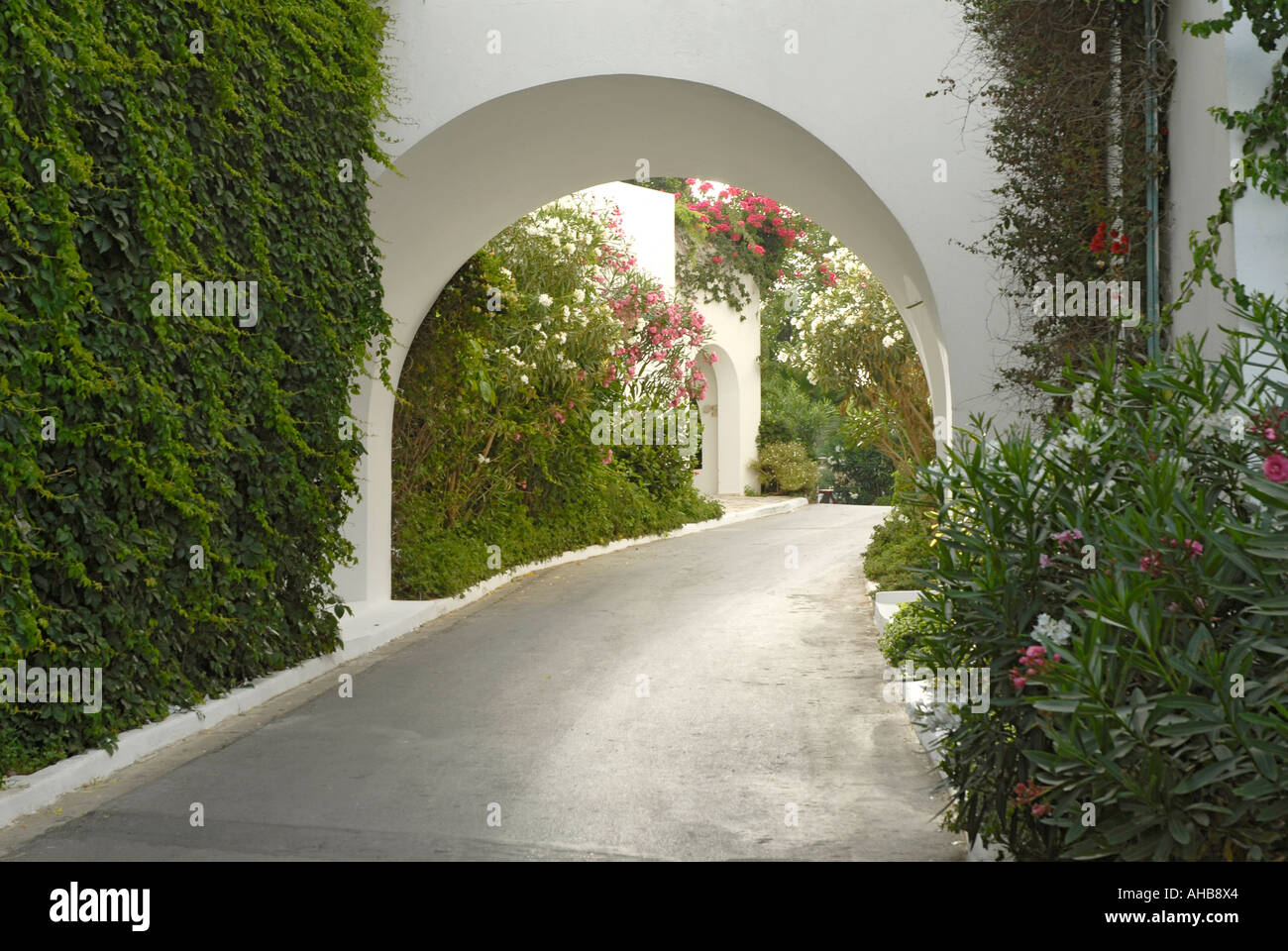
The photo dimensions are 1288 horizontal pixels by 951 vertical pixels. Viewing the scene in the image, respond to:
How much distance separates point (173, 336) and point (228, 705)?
7.51 feet

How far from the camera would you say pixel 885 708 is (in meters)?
7.61

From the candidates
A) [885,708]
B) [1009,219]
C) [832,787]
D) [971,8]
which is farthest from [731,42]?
[832,787]

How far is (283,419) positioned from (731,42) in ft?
13.9

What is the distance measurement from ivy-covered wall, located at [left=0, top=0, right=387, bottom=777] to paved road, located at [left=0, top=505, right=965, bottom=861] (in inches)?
25.5

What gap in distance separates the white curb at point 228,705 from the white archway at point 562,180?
0.52 m

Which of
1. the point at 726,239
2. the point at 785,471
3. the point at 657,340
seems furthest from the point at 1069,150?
the point at 785,471

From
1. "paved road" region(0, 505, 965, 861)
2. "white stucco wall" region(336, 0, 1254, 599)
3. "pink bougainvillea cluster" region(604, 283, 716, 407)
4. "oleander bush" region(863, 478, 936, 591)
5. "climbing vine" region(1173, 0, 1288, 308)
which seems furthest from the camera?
"pink bougainvillea cluster" region(604, 283, 716, 407)

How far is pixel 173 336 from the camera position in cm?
647

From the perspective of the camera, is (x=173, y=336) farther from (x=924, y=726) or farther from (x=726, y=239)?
(x=726, y=239)

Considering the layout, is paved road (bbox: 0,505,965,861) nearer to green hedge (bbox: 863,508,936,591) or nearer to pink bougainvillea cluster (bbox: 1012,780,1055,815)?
pink bougainvillea cluster (bbox: 1012,780,1055,815)

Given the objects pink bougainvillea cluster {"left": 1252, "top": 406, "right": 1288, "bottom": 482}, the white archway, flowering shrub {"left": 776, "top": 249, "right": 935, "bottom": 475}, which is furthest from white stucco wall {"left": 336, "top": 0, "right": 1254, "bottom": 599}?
pink bougainvillea cluster {"left": 1252, "top": 406, "right": 1288, "bottom": 482}

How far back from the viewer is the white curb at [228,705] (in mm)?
5401

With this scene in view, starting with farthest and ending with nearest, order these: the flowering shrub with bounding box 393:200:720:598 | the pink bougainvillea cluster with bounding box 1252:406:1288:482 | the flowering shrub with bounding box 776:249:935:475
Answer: the flowering shrub with bounding box 776:249:935:475
the flowering shrub with bounding box 393:200:720:598
the pink bougainvillea cluster with bounding box 1252:406:1288:482

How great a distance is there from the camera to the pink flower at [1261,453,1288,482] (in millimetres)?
3350
